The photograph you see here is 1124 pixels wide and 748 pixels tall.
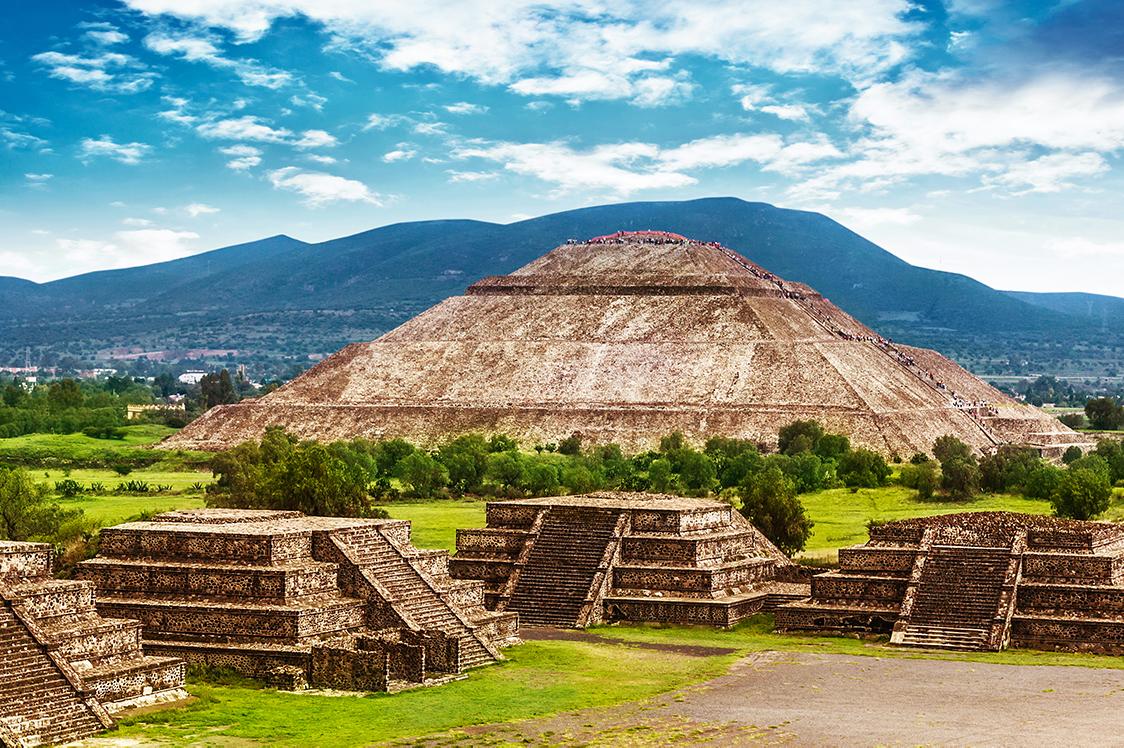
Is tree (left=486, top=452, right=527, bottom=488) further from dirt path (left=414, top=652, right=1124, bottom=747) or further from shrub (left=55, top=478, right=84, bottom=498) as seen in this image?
dirt path (left=414, top=652, right=1124, bottom=747)

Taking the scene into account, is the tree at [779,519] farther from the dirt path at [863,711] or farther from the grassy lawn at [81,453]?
the grassy lawn at [81,453]

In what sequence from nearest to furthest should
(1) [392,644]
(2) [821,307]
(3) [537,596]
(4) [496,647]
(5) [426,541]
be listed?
(1) [392,644], (4) [496,647], (3) [537,596], (5) [426,541], (2) [821,307]

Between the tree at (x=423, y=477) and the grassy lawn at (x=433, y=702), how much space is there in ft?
148

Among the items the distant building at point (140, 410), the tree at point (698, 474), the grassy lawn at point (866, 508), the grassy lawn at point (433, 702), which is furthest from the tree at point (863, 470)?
the distant building at point (140, 410)

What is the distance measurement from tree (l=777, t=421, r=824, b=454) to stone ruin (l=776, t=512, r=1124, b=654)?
59.9 meters

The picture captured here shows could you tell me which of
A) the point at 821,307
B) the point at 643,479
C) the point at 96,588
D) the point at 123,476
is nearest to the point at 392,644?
the point at 96,588

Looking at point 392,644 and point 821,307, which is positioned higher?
point 821,307

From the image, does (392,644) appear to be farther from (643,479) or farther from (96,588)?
(643,479)

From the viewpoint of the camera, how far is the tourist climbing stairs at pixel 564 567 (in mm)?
49500

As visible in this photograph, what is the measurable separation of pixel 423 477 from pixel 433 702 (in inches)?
2070

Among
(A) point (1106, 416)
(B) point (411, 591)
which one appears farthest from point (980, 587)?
(A) point (1106, 416)

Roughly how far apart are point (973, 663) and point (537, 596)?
12.9 meters

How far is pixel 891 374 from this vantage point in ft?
473

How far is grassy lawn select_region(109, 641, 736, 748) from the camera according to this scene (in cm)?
3375
